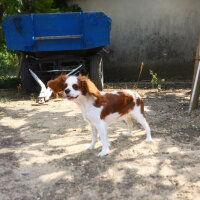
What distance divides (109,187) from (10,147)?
1640 millimetres

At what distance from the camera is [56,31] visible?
6.30m

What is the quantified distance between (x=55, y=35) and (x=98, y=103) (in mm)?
3719

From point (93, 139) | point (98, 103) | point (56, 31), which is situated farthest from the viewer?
point (56, 31)

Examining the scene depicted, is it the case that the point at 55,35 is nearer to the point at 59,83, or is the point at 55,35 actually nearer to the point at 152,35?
the point at 59,83

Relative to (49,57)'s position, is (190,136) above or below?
below

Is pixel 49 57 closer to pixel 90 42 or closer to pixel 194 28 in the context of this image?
pixel 90 42

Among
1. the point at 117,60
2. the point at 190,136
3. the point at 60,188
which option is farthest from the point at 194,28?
the point at 60,188

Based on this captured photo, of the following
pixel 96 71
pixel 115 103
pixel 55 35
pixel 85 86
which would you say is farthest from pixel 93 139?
pixel 96 71

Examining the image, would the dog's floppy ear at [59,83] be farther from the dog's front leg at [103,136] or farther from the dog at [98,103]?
the dog's front leg at [103,136]

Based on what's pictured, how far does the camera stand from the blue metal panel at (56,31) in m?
6.18

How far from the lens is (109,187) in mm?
2508

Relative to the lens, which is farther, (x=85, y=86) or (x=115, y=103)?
(x=115, y=103)

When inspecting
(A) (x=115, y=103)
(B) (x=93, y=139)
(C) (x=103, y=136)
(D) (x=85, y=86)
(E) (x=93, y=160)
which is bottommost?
(E) (x=93, y=160)

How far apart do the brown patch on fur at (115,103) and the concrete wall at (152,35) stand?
6402 millimetres
